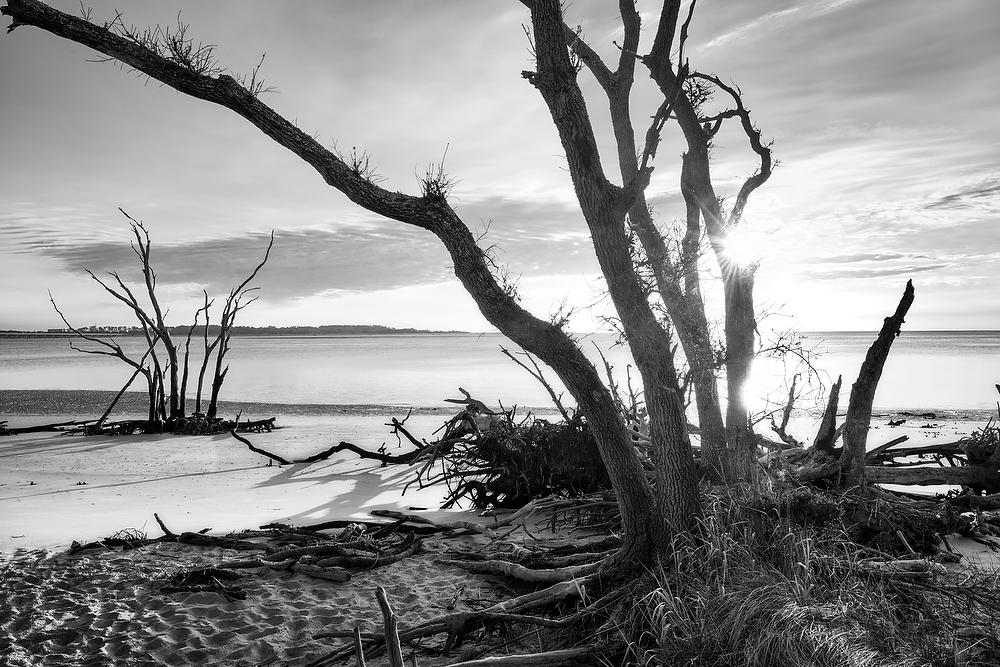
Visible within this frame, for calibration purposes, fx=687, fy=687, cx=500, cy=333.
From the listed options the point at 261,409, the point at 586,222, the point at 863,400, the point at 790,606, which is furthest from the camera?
the point at 261,409

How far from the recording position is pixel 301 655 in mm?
3957

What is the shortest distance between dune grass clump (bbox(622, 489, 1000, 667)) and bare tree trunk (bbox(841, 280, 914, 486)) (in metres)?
1.42

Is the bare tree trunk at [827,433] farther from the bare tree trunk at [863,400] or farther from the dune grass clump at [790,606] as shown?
the dune grass clump at [790,606]

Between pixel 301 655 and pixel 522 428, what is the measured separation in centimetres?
397

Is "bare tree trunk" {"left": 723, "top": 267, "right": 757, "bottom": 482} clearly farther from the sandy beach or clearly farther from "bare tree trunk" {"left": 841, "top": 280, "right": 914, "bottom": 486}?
the sandy beach

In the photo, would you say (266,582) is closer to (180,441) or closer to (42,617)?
(42,617)

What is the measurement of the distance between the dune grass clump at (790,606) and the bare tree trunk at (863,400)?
1425 millimetres

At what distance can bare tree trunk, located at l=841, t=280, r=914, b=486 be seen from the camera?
19.5 ft

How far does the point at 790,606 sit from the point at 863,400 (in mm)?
3316

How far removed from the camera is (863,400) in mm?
6109

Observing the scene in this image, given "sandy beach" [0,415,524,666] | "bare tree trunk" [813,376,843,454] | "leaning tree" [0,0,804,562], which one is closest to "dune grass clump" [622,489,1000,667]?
"leaning tree" [0,0,804,562]

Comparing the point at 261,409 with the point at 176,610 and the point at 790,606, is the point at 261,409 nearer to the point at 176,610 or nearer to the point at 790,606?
the point at 176,610

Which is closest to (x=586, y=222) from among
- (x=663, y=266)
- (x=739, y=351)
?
(x=663, y=266)

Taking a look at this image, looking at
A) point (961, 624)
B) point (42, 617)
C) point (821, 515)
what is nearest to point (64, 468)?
point (42, 617)
